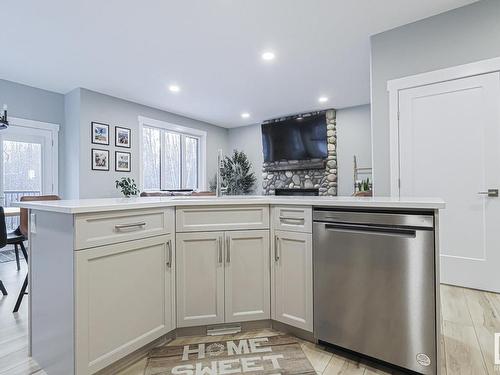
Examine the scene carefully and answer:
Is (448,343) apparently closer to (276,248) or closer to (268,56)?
(276,248)

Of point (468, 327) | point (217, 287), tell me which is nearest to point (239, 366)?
point (217, 287)

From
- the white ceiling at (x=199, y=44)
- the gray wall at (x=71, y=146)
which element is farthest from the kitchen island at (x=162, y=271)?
the gray wall at (x=71, y=146)

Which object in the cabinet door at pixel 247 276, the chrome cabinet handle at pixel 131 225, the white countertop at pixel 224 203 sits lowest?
the cabinet door at pixel 247 276

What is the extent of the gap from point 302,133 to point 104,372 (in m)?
5.49

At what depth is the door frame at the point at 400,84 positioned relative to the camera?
2521 mm

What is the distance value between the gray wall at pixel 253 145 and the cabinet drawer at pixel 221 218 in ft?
16.9

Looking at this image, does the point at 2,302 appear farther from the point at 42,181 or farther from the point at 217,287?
the point at 42,181

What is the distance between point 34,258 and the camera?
1.52 meters

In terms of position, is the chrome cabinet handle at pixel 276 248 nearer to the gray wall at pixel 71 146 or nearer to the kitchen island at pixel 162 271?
the kitchen island at pixel 162 271

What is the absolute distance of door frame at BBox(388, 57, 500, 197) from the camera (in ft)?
8.27

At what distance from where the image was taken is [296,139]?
20.3ft

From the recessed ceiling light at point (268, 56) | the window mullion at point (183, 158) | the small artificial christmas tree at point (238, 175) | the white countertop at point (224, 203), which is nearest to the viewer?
the white countertop at point (224, 203)

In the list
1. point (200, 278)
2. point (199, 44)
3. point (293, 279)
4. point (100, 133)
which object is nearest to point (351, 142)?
point (199, 44)

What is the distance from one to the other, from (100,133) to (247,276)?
411 cm
